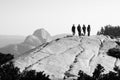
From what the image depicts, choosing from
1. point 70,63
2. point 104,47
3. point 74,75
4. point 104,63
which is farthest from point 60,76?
point 104,47

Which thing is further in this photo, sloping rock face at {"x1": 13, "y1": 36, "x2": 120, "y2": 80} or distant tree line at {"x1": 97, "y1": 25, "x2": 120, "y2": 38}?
distant tree line at {"x1": 97, "y1": 25, "x2": 120, "y2": 38}

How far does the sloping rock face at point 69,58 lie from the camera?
85.5 feet

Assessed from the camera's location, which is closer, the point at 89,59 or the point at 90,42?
the point at 89,59

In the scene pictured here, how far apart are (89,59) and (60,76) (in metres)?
10.5

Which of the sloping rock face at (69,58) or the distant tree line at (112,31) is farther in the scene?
the distant tree line at (112,31)

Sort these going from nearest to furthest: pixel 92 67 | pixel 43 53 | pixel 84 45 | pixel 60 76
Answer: pixel 60 76
pixel 92 67
pixel 43 53
pixel 84 45

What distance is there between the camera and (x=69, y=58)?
31344 mm

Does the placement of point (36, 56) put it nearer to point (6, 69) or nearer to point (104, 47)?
point (6, 69)

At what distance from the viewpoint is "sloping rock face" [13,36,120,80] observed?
2606cm

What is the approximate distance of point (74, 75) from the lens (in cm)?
2428

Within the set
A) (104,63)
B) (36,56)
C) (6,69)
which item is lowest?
(104,63)

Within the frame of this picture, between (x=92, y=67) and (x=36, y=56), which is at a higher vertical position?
(x=36, y=56)

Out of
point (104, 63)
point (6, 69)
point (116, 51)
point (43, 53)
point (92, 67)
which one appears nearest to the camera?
point (6, 69)

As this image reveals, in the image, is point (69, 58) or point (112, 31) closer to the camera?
point (69, 58)
